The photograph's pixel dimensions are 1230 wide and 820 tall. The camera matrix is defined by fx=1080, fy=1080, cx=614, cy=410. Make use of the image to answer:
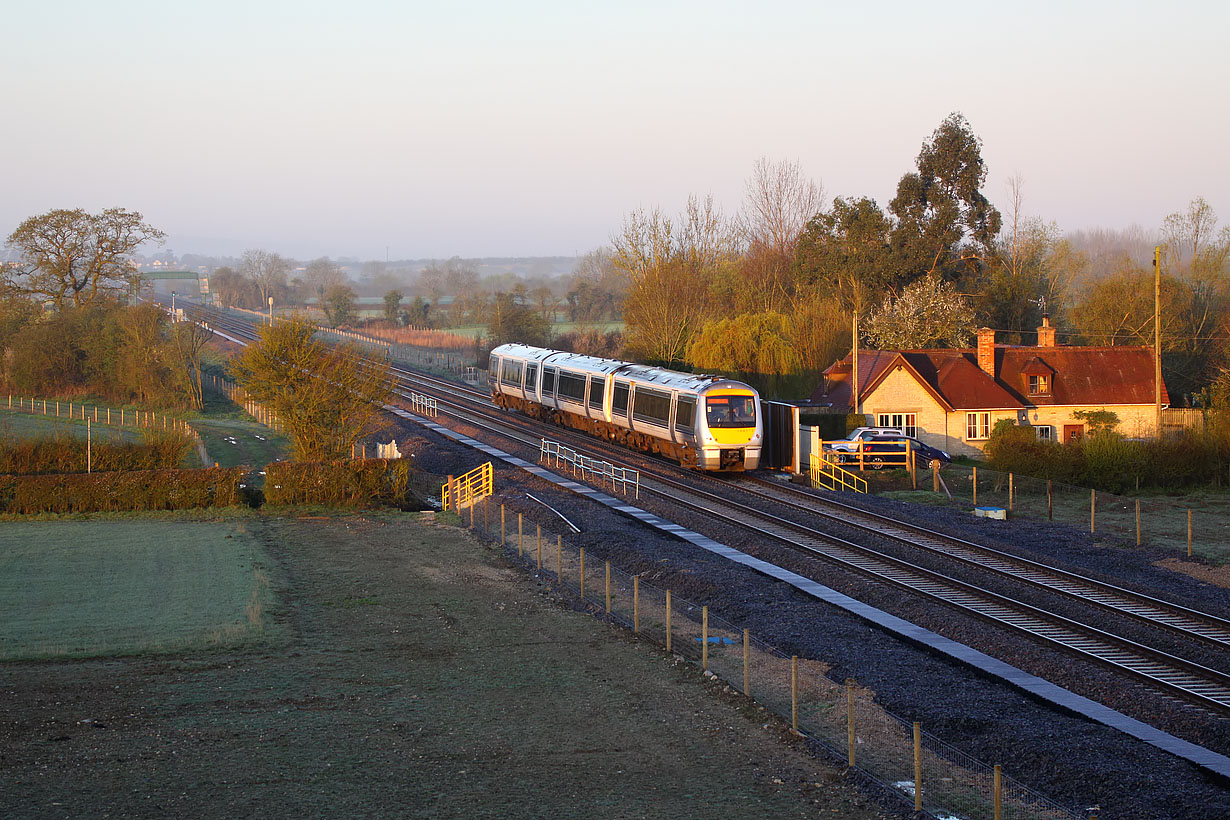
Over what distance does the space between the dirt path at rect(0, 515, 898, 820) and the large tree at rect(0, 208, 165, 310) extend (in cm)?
5946

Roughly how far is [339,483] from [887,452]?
18.1 metres

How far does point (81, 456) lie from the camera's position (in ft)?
111

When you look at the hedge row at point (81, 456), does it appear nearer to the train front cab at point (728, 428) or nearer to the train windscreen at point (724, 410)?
the train front cab at point (728, 428)

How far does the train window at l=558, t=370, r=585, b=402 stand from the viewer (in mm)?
42219

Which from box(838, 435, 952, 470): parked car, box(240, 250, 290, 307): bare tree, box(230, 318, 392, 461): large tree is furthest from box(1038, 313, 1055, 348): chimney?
box(240, 250, 290, 307): bare tree

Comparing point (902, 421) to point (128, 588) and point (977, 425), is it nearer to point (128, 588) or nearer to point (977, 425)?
point (977, 425)

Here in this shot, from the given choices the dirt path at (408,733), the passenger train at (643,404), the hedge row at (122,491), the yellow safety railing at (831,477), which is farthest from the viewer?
the yellow safety railing at (831,477)

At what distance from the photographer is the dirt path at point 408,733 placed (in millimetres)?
10055

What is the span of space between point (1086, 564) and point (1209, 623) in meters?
5.59

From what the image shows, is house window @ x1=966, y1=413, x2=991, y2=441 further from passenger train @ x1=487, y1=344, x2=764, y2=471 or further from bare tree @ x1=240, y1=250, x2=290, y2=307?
bare tree @ x1=240, y1=250, x2=290, y2=307

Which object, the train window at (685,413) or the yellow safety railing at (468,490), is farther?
the train window at (685,413)

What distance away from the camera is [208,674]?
14.6 m

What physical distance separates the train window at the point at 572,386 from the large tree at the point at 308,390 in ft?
32.6

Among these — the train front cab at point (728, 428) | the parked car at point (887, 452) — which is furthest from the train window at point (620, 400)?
the parked car at point (887, 452)
